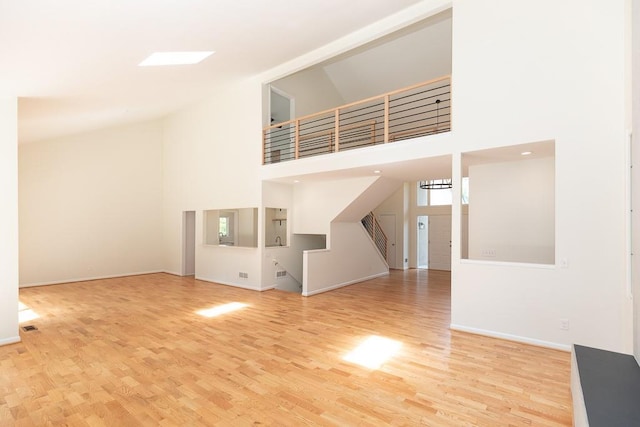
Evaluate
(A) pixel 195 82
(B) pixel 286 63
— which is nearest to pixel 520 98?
(B) pixel 286 63

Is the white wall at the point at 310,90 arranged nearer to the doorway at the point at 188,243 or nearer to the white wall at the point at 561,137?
the doorway at the point at 188,243

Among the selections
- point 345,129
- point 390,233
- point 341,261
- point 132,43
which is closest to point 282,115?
point 345,129

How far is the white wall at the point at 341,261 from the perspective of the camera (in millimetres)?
7125

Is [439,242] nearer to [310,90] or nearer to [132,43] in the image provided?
[310,90]

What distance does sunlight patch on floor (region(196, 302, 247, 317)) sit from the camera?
18.3ft

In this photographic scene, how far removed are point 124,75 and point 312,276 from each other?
489cm

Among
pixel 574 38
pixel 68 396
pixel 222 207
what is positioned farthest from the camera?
pixel 222 207

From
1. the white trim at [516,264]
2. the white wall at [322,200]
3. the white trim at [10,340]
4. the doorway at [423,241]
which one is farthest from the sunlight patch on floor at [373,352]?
the doorway at [423,241]

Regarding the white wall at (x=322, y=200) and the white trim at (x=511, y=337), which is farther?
the white wall at (x=322, y=200)

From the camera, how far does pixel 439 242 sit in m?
11.2

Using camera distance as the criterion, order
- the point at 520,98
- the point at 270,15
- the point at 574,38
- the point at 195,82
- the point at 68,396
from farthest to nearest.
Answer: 1. the point at 195,82
2. the point at 270,15
3. the point at 520,98
4. the point at 574,38
5. the point at 68,396

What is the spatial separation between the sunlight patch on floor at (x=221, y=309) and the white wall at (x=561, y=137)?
3695mm

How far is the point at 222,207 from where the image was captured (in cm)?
847

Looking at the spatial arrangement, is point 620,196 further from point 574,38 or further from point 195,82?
point 195,82
